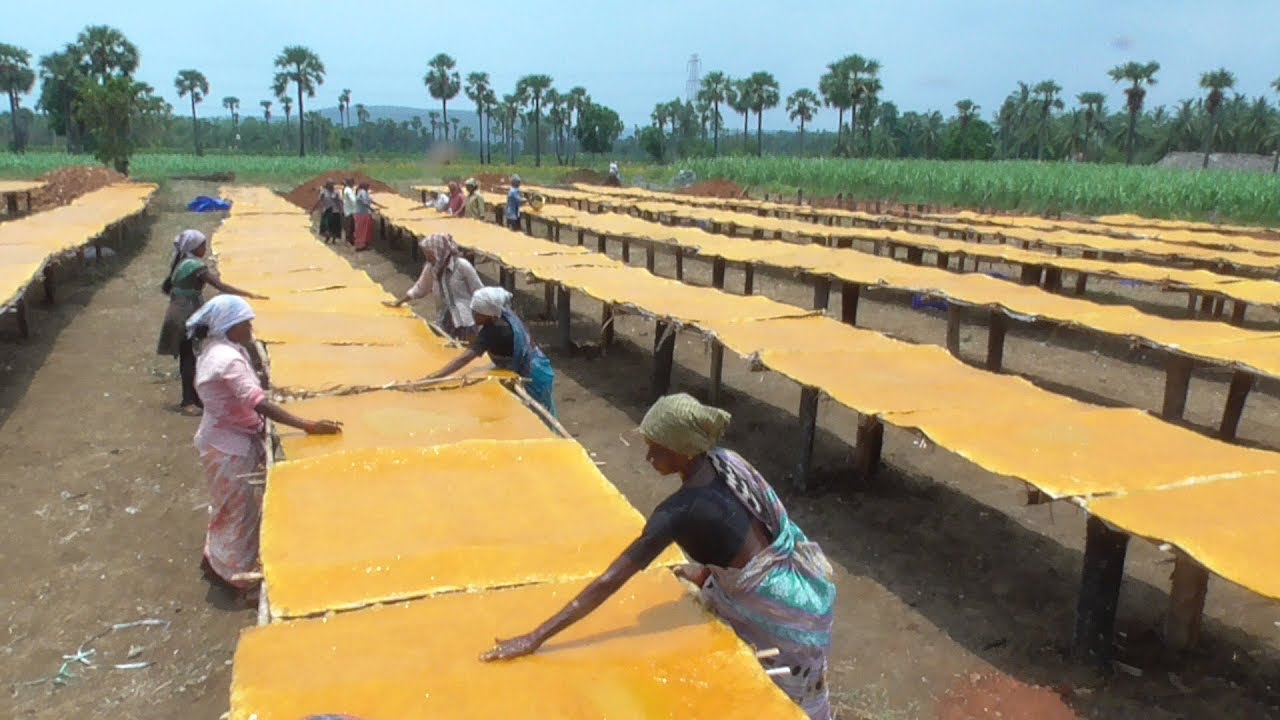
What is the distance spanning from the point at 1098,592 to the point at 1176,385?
168 inches

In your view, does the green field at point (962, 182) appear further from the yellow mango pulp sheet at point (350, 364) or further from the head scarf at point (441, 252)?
the yellow mango pulp sheet at point (350, 364)

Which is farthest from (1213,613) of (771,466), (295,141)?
(295,141)

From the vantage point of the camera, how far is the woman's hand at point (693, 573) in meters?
2.87

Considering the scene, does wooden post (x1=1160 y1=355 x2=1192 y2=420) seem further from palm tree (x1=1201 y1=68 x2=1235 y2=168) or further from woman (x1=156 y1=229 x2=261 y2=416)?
palm tree (x1=1201 y1=68 x2=1235 y2=168)

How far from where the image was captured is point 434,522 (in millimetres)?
3418

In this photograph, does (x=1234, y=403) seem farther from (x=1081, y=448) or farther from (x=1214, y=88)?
(x=1214, y=88)

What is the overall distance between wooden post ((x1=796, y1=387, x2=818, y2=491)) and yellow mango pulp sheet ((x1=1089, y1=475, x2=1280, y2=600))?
236 centimetres

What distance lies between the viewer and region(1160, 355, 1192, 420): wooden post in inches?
289

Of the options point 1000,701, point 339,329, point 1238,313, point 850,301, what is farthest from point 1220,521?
point 1238,313

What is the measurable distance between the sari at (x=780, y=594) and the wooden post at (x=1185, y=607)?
2.51 m

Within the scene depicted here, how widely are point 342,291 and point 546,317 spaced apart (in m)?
3.98

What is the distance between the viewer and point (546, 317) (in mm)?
12211

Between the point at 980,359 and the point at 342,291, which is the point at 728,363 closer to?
the point at 980,359

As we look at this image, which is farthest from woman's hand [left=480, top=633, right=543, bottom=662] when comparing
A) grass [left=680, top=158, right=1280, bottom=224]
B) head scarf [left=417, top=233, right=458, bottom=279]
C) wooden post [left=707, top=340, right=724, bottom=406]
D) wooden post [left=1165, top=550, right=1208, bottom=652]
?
grass [left=680, top=158, right=1280, bottom=224]
